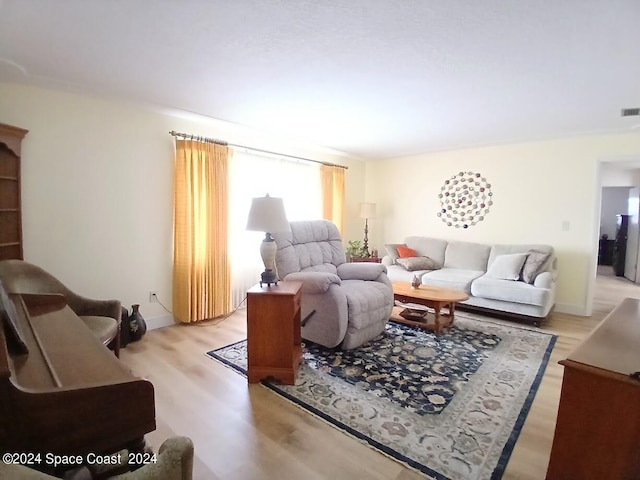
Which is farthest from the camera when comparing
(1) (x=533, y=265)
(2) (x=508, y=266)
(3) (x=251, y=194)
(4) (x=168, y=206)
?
(3) (x=251, y=194)

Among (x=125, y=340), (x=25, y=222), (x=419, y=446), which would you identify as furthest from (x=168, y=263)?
(x=419, y=446)

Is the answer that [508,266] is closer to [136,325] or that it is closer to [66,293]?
[136,325]

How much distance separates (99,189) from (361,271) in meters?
2.56

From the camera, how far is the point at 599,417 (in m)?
1.22

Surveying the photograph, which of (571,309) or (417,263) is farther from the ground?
(417,263)

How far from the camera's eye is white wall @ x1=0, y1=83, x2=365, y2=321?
2574mm

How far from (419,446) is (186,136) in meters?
3.32

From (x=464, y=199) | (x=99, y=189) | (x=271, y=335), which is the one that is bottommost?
(x=271, y=335)

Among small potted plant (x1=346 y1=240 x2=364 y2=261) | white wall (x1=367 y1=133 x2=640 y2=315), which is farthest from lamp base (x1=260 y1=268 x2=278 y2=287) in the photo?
white wall (x1=367 y1=133 x2=640 y2=315)

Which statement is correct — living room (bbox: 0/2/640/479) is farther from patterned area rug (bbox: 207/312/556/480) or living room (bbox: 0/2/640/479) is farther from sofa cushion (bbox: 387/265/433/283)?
sofa cushion (bbox: 387/265/433/283)

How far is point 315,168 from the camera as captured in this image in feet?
16.1

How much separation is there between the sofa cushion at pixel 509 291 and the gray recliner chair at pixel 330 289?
1406 mm

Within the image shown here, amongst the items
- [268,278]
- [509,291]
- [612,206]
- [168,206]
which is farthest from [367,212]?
[612,206]

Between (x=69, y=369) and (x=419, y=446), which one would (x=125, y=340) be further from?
(x=419, y=446)
